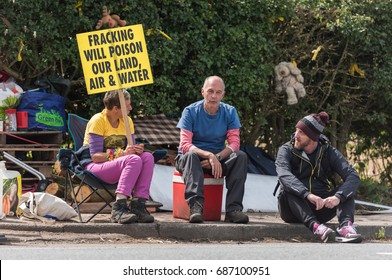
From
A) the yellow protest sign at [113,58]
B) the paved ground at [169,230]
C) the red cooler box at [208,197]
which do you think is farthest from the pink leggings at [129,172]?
the yellow protest sign at [113,58]

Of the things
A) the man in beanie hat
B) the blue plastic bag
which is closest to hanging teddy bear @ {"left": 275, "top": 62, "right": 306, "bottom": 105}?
the blue plastic bag

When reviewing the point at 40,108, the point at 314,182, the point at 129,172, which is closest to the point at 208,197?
the point at 129,172

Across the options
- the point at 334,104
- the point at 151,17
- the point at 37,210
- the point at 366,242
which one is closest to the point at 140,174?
the point at 37,210

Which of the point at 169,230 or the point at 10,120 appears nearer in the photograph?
the point at 169,230

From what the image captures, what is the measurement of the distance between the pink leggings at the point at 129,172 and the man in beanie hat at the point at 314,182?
1.33 m

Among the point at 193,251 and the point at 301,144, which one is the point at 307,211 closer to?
the point at 301,144

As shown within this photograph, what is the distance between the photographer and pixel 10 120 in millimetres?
12086

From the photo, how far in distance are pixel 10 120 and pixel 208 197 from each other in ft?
9.43

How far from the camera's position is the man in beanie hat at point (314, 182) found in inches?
392

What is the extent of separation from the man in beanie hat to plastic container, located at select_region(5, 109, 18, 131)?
11.5 feet

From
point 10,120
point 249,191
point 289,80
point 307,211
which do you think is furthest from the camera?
point 289,80

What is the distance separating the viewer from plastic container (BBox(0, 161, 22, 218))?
10.8 metres

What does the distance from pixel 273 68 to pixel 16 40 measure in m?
3.74

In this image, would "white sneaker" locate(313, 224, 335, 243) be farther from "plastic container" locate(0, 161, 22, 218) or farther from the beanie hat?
"plastic container" locate(0, 161, 22, 218)
